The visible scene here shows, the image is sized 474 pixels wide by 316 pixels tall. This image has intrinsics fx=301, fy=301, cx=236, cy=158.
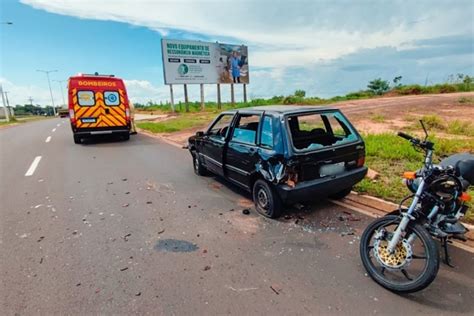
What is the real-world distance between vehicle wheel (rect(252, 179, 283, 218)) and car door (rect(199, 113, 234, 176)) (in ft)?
3.75

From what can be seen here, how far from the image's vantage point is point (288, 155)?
3.88 meters

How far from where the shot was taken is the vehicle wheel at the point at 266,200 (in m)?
4.17

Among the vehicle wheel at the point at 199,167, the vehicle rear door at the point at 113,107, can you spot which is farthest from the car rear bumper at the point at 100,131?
the vehicle wheel at the point at 199,167

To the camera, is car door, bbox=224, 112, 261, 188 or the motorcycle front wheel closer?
the motorcycle front wheel

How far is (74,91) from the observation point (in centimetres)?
1191

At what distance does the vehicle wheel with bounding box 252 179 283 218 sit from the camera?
4.17 m

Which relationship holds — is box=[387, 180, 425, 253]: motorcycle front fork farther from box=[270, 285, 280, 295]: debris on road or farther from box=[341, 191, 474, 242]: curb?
box=[341, 191, 474, 242]: curb

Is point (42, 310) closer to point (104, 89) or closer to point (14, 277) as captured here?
point (14, 277)

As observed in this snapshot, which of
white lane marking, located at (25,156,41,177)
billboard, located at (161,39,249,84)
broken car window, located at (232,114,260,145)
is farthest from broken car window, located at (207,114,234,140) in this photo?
billboard, located at (161,39,249,84)

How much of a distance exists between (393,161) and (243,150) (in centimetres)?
354

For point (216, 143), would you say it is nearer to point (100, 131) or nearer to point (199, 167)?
point (199, 167)

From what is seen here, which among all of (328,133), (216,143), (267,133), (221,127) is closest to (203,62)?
(221,127)

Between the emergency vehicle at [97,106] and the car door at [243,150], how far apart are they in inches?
362

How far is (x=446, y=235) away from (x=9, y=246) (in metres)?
4.83
